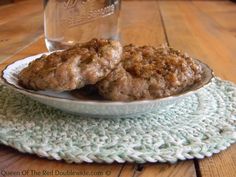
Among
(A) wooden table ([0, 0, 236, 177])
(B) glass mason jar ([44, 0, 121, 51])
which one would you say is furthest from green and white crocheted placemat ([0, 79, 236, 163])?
(B) glass mason jar ([44, 0, 121, 51])

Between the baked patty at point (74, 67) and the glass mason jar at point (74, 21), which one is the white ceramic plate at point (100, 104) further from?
the glass mason jar at point (74, 21)

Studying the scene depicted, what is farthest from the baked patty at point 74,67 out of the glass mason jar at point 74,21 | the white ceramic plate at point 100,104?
the glass mason jar at point 74,21

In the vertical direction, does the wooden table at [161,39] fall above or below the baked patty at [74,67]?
below

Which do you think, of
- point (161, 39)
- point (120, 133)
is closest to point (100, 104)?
point (120, 133)

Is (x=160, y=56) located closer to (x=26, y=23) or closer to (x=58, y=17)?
(x=58, y=17)

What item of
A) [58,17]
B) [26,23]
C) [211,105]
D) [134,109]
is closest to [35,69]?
[134,109]

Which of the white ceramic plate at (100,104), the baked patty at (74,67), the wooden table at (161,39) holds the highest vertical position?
the baked patty at (74,67)
